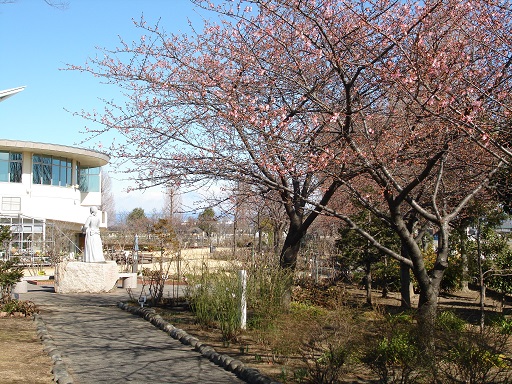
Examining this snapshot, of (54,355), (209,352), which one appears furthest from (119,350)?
(209,352)

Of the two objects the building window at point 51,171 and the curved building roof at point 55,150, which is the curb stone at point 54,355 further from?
the building window at point 51,171

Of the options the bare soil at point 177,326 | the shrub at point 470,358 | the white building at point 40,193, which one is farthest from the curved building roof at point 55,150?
the shrub at point 470,358

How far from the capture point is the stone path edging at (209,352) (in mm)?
6891

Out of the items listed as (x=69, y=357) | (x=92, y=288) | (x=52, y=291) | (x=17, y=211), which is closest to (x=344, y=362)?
(x=69, y=357)

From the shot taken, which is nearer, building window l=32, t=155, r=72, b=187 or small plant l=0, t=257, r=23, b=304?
small plant l=0, t=257, r=23, b=304

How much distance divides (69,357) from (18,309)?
447cm

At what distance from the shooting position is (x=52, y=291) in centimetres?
1823

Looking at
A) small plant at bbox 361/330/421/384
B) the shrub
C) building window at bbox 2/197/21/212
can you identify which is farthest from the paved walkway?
building window at bbox 2/197/21/212

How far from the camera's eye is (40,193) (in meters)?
36.2

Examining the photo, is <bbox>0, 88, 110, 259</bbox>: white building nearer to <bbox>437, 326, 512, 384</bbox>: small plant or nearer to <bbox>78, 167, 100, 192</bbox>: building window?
<bbox>78, 167, 100, 192</bbox>: building window

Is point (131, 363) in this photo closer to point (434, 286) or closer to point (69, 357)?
point (69, 357)

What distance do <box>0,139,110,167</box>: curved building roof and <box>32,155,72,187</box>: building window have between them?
0.41 metres

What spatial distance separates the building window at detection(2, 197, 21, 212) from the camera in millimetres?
34031

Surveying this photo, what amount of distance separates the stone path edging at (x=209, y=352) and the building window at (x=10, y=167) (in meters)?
25.7
